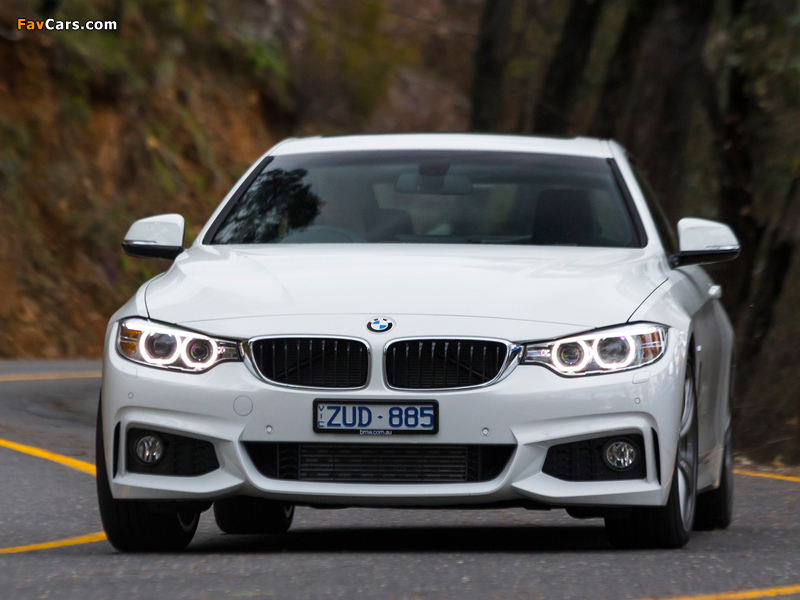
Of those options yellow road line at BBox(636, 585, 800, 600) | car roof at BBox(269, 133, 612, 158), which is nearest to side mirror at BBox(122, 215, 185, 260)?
car roof at BBox(269, 133, 612, 158)

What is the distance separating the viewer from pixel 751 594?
5125 mm

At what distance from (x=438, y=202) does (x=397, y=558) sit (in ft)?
6.36

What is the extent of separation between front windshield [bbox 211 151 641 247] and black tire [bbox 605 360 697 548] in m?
1.02

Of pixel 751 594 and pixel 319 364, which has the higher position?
pixel 319 364

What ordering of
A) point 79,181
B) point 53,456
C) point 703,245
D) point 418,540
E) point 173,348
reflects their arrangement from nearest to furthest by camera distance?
point 173,348 → point 418,540 → point 703,245 → point 53,456 → point 79,181

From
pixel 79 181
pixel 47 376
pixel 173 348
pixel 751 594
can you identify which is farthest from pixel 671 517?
pixel 79 181

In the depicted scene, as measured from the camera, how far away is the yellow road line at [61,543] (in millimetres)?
6453

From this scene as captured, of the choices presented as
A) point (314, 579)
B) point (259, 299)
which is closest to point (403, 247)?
point (259, 299)

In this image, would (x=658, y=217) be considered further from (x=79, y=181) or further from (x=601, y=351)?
(x=79, y=181)

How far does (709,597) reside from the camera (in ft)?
16.5

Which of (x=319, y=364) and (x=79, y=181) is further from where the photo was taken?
(x=79, y=181)

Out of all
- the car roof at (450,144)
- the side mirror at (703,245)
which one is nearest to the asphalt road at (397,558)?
the side mirror at (703,245)

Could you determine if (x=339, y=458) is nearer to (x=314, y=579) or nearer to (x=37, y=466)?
(x=314, y=579)

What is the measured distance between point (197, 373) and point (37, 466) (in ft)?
12.4
